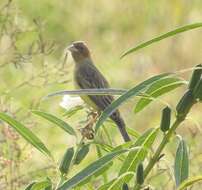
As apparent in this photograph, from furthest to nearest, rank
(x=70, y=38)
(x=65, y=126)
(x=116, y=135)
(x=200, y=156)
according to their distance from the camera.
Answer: (x=70, y=38) → (x=116, y=135) → (x=200, y=156) → (x=65, y=126)

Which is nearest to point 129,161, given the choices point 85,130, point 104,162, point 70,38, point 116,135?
point 104,162

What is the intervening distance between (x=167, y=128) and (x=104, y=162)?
0.52ft

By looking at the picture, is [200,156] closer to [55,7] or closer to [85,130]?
[85,130]

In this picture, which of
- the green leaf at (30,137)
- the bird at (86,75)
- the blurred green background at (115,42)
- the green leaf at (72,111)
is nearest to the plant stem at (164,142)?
the green leaf at (30,137)

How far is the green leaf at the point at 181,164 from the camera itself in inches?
71.5

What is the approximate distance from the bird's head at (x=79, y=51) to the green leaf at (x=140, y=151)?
3439mm

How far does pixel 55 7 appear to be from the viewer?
8961mm

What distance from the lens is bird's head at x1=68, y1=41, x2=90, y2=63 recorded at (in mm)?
5395

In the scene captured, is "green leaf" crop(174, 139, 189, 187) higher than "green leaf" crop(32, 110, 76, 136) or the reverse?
the reverse

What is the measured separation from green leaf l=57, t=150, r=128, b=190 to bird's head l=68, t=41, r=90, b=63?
3562mm

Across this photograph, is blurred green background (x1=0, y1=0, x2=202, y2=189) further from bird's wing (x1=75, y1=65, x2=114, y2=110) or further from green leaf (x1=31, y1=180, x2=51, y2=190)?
green leaf (x1=31, y1=180, x2=51, y2=190)

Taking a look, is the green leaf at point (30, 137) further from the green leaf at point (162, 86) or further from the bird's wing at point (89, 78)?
the bird's wing at point (89, 78)

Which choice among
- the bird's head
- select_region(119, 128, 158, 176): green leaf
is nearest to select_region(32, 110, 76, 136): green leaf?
select_region(119, 128, 158, 176): green leaf

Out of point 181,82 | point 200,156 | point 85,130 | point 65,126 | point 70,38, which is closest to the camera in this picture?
point 181,82
